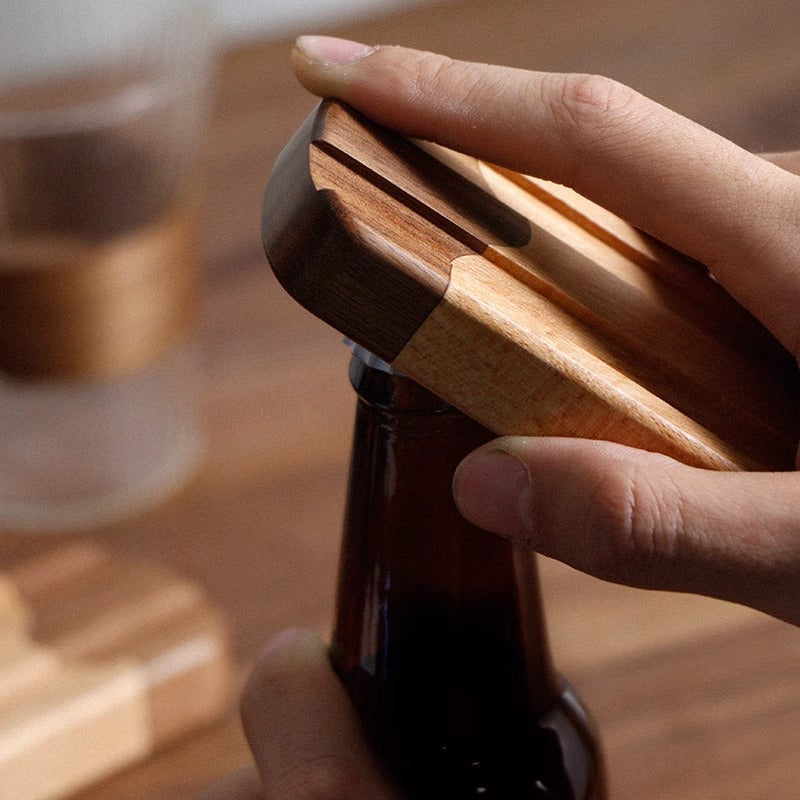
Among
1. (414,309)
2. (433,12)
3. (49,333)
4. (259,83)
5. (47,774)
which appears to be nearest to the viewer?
(414,309)

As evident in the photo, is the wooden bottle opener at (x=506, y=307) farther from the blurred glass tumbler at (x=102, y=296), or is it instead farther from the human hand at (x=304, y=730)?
the blurred glass tumbler at (x=102, y=296)

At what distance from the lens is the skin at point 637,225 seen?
0.29 metres

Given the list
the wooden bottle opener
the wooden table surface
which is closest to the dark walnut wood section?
the wooden bottle opener

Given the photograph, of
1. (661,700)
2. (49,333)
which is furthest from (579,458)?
(49,333)

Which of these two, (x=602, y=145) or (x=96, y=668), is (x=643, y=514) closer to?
(x=602, y=145)

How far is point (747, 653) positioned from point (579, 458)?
0.36m

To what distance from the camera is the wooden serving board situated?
541mm

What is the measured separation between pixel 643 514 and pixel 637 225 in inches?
3.1

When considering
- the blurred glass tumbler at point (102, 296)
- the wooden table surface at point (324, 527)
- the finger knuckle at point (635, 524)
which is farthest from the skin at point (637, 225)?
the blurred glass tumbler at point (102, 296)

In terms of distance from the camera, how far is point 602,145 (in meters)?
0.31

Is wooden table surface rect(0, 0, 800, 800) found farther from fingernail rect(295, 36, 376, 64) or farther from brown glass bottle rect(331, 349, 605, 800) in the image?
fingernail rect(295, 36, 376, 64)

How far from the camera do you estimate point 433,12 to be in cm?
124

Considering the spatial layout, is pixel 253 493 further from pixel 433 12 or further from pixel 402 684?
pixel 433 12

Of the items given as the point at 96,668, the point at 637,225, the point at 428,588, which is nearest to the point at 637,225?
the point at 637,225
